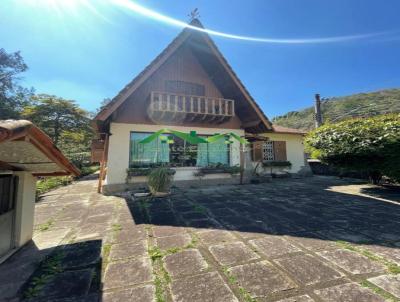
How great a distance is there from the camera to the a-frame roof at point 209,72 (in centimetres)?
781

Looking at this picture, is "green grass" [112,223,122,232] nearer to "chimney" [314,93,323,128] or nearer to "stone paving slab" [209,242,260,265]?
"stone paving slab" [209,242,260,265]

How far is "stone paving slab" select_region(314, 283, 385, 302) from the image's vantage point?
186 cm

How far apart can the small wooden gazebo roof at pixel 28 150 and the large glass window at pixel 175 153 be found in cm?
518

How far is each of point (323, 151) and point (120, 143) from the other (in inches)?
333

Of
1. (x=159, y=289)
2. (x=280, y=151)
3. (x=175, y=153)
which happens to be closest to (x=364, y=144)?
(x=280, y=151)

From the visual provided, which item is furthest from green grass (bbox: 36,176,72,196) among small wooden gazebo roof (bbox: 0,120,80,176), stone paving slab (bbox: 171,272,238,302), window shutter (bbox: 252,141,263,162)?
window shutter (bbox: 252,141,263,162)

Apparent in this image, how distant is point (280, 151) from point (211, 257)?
12.5m

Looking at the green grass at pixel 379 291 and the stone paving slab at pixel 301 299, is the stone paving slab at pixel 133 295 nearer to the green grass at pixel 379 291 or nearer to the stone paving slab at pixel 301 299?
the stone paving slab at pixel 301 299

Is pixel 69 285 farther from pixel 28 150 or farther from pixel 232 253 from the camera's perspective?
pixel 232 253

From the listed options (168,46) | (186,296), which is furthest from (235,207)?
(168,46)

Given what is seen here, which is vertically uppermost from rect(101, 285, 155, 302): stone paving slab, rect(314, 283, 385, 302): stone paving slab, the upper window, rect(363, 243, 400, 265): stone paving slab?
the upper window

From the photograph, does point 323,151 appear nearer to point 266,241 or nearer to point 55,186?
point 266,241

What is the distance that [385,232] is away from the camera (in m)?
3.54

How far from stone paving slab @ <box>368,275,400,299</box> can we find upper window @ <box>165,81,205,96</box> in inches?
371
